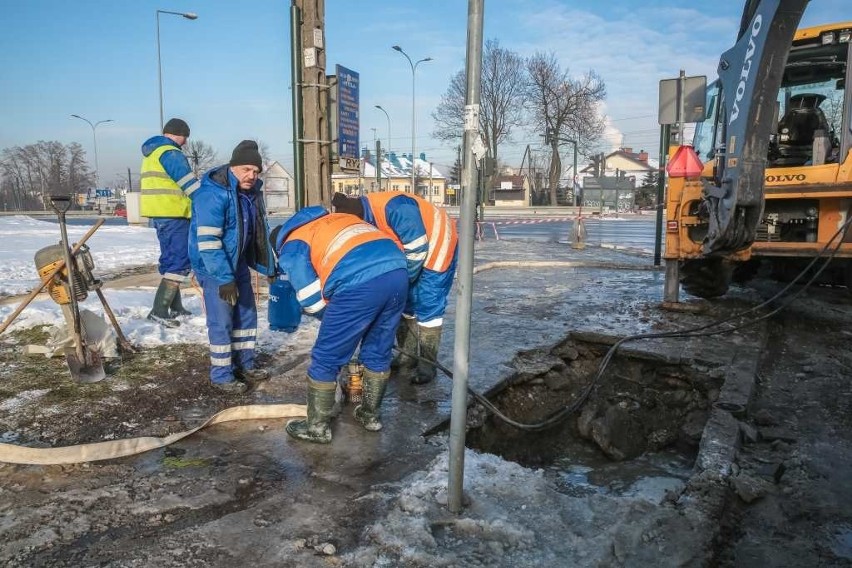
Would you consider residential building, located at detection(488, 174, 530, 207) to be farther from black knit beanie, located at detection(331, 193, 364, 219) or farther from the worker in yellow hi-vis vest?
black knit beanie, located at detection(331, 193, 364, 219)

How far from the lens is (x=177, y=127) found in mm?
5992

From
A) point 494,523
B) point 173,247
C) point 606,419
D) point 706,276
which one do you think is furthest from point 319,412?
point 706,276

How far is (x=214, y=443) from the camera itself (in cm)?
363

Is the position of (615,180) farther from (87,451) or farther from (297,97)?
(87,451)

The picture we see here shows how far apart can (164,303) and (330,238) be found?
3.34m

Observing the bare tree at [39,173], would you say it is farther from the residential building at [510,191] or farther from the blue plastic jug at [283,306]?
the blue plastic jug at [283,306]

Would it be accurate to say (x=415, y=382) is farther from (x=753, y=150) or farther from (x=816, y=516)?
(x=753, y=150)

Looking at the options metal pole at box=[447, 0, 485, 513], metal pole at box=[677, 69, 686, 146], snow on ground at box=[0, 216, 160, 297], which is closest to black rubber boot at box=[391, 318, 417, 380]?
metal pole at box=[447, 0, 485, 513]

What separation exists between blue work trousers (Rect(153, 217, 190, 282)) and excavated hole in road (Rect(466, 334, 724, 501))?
339cm

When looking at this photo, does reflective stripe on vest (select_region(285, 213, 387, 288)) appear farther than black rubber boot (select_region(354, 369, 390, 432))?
No

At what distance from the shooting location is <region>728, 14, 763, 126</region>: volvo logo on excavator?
190 inches

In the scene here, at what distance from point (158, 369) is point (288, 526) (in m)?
2.77

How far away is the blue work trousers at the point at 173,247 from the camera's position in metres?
5.95

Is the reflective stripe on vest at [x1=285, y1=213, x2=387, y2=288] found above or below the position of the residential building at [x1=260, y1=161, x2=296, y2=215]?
below
